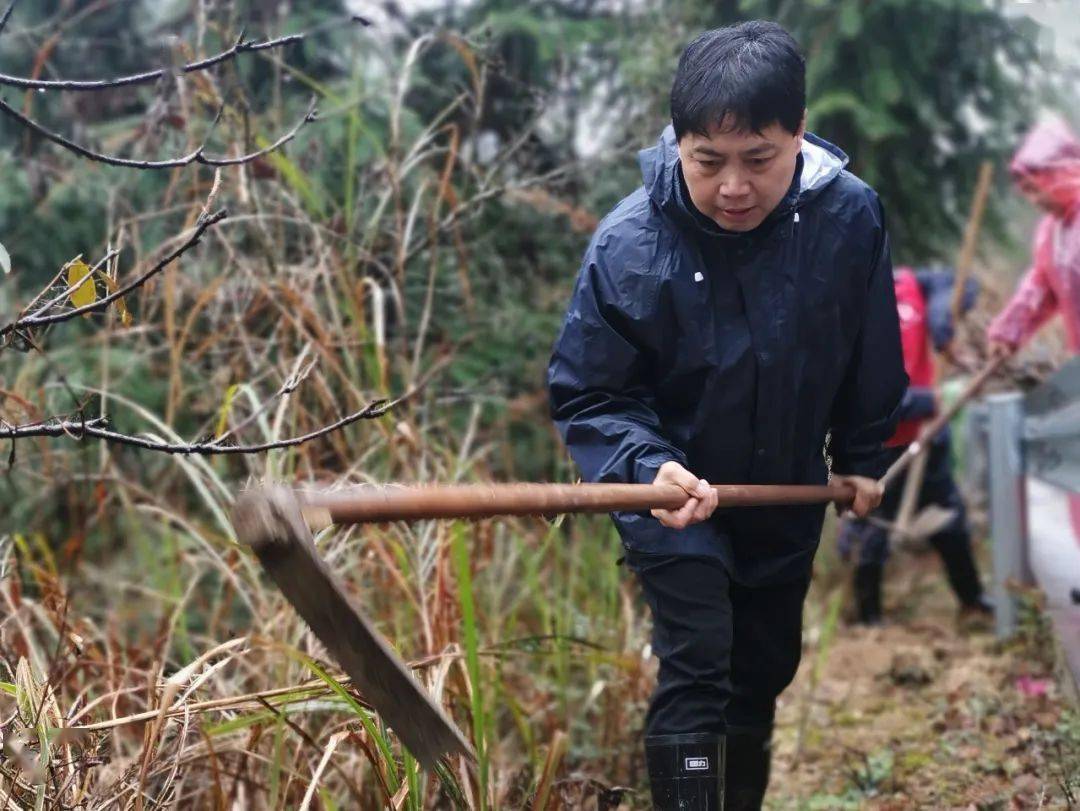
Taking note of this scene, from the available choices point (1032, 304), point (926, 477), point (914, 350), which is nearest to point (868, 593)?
point (926, 477)

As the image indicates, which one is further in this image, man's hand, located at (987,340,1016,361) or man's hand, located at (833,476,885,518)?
man's hand, located at (987,340,1016,361)

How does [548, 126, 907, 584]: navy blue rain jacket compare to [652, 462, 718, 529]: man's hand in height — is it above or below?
above

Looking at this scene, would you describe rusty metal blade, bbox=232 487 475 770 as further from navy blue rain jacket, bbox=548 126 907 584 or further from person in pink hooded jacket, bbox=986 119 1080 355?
person in pink hooded jacket, bbox=986 119 1080 355

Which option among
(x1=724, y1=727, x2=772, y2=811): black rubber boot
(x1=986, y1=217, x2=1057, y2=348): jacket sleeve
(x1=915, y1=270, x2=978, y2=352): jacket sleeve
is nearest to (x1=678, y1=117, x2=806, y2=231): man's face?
(x1=724, y1=727, x2=772, y2=811): black rubber boot

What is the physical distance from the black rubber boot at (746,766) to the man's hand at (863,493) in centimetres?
55

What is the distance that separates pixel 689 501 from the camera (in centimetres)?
227

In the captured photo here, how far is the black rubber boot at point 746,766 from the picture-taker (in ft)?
→ 9.52

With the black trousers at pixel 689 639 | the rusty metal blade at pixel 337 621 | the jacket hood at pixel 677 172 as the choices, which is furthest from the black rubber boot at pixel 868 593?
the rusty metal blade at pixel 337 621

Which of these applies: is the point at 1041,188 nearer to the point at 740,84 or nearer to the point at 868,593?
the point at 868,593

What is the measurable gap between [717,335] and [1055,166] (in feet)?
9.27

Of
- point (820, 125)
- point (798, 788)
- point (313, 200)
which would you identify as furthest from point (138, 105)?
point (798, 788)

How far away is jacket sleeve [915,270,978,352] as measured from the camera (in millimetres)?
5598

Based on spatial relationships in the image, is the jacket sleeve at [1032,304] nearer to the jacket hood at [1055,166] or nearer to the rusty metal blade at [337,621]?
the jacket hood at [1055,166]

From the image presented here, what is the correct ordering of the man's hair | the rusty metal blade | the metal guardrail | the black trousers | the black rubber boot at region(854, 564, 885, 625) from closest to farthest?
1. the rusty metal blade
2. the man's hair
3. the black trousers
4. the metal guardrail
5. the black rubber boot at region(854, 564, 885, 625)
